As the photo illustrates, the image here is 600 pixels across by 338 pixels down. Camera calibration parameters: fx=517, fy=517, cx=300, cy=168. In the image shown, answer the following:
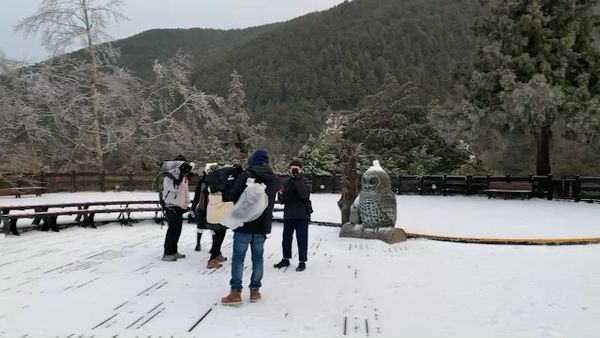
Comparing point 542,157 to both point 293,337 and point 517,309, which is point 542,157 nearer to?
point 517,309

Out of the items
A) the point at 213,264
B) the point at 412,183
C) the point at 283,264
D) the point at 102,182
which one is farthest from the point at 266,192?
the point at 102,182

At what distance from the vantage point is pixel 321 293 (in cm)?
552

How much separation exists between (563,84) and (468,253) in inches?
528

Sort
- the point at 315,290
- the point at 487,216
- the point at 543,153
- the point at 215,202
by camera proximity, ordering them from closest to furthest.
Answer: the point at 315,290, the point at 215,202, the point at 487,216, the point at 543,153

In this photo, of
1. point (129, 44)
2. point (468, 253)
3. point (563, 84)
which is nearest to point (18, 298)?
point (468, 253)

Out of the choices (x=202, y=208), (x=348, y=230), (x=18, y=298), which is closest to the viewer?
(x=18, y=298)

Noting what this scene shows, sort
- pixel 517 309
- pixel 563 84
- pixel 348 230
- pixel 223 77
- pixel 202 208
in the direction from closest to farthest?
pixel 517 309 → pixel 202 208 → pixel 348 230 → pixel 563 84 → pixel 223 77

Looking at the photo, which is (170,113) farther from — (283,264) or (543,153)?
(283,264)

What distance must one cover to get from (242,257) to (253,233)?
26 cm

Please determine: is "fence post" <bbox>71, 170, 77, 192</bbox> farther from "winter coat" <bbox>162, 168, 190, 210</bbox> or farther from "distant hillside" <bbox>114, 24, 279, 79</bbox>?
"distant hillside" <bbox>114, 24, 279, 79</bbox>

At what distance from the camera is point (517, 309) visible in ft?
16.3

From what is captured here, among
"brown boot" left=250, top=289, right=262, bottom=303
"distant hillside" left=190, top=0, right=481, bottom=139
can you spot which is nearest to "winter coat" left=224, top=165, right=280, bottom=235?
"brown boot" left=250, top=289, right=262, bottom=303

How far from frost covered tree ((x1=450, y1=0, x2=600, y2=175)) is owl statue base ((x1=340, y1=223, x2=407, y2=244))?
10513mm

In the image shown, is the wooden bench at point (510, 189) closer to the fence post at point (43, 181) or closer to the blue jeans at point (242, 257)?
the blue jeans at point (242, 257)
